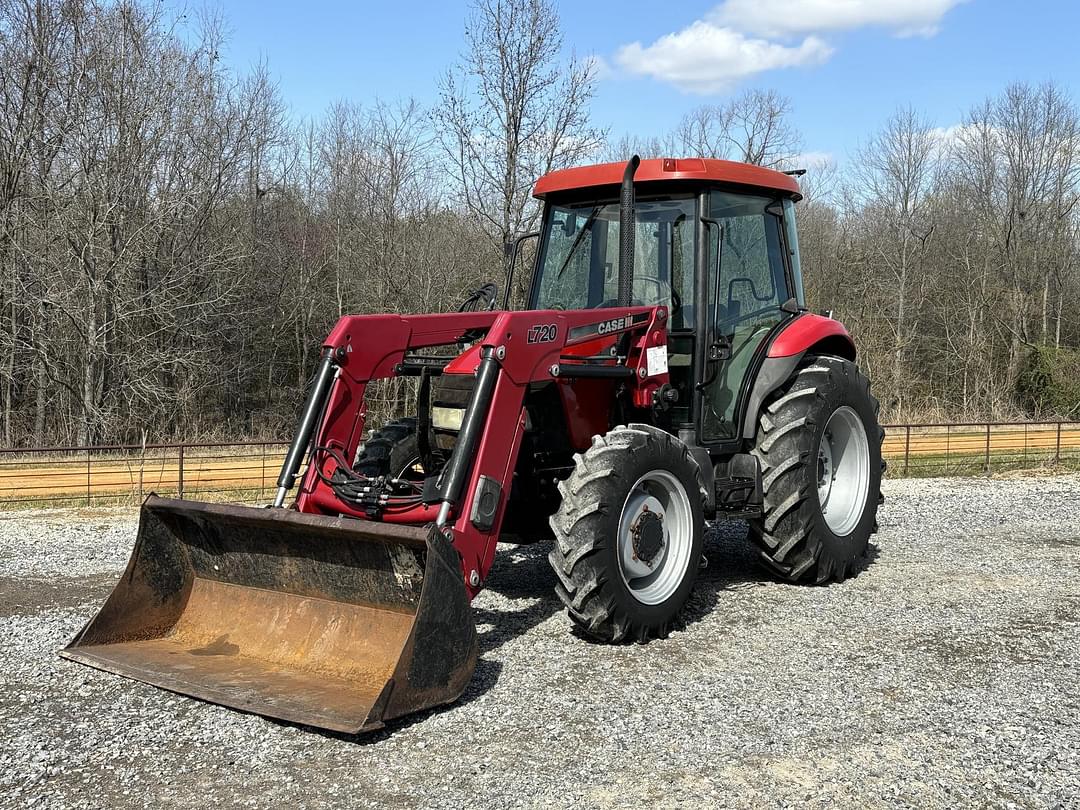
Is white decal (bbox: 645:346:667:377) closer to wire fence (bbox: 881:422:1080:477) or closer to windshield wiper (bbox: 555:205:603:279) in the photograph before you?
windshield wiper (bbox: 555:205:603:279)

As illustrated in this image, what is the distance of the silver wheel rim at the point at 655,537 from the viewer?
5.28 m

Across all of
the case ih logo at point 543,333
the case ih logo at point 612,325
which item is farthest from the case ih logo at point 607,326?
the case ih logo at point 543,333

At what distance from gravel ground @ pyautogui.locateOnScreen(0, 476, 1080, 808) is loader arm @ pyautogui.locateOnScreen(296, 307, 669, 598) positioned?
2.55 feet

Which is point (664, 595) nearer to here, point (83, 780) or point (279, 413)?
point (83, 780)

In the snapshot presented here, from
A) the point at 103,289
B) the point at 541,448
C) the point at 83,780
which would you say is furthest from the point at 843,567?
the point at 103,289

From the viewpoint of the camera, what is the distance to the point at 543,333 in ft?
17.3

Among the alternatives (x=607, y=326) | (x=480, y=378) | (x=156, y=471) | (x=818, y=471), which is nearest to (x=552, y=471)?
(x=607, y=326)

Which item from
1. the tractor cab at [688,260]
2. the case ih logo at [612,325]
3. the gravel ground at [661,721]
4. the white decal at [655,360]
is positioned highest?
the tractor cab at [688,260]

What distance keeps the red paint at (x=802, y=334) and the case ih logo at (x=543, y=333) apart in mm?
1809

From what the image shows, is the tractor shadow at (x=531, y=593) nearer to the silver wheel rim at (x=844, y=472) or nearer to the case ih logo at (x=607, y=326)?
the silver wheel rim at (x=844, y=472)

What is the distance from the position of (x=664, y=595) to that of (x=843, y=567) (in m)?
1.88

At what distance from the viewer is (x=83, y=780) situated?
3652 mm

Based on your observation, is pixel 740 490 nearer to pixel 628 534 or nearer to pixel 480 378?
pixel 628 534

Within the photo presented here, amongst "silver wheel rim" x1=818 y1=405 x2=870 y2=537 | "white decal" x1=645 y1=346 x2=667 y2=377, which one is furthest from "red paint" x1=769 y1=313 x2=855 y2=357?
"white decal" x1=645 y1=346 x2=667 y2=377
